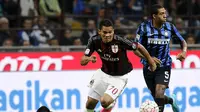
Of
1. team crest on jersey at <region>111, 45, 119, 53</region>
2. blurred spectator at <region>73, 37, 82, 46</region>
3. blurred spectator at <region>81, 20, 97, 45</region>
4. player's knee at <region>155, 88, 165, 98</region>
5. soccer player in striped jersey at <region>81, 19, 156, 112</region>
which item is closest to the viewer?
soccer player in striped jersey at <region>81, 19, 156, 112</region>

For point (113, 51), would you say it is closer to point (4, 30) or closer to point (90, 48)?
point (90, 48)

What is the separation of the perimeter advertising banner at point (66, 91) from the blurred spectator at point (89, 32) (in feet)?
6.70

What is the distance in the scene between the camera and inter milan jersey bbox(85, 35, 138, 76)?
12234 mm

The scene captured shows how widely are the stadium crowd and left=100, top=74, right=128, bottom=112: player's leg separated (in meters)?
4.50

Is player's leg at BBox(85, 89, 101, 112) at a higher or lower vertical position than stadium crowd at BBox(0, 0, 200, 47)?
lower

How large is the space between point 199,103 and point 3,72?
4002 mm

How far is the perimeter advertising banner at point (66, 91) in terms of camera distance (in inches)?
592

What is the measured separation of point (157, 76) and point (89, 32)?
4797 mm

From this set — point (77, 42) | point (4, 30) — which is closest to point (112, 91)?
point (77, 42)

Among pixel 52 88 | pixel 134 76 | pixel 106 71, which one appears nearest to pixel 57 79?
pixel 52 88

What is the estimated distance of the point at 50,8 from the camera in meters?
17.8

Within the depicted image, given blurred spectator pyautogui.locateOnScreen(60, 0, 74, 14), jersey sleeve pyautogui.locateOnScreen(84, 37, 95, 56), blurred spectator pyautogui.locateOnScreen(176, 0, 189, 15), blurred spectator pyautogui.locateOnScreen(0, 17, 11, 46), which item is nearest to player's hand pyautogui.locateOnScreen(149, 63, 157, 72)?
jersey sleeve pyautogui.locateOnScreen(84, 37, 95, 56)

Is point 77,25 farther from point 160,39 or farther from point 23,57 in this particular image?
point 160,39

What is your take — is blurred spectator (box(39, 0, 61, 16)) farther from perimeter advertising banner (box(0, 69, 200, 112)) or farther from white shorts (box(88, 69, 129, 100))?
white shorts (box(88, 69, 129, 100))
